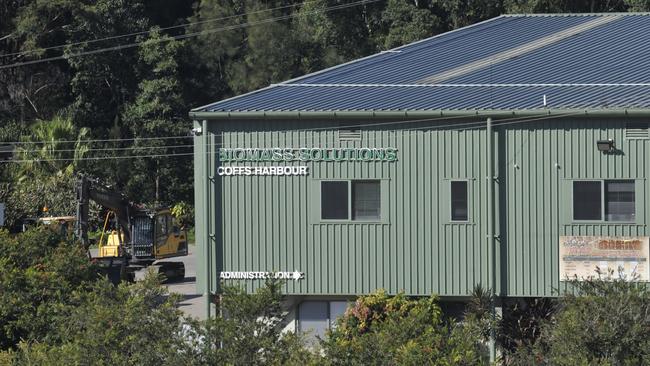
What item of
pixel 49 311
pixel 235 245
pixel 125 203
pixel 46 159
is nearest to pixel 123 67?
pixel 46 159

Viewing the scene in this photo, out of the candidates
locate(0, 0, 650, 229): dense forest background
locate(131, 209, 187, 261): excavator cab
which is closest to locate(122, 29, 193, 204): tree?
locate(0, 0, 650, 229): dense forest background

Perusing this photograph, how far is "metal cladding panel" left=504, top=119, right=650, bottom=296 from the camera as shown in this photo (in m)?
29.6

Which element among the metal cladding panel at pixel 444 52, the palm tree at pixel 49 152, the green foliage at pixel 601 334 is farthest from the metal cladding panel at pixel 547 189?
the palm tree at pixel 49 152

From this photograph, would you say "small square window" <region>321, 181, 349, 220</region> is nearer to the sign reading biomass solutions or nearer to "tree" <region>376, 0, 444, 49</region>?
the sign reading biomass solutions

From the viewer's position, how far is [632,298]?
1866 centimetres

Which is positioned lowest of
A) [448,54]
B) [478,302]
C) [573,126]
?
[478,302]

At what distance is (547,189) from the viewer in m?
30.0

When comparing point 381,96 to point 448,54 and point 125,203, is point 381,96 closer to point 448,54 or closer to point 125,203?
point 448,54

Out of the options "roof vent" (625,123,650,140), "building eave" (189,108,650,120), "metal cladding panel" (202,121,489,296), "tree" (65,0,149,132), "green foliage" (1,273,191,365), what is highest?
"tree" (65,0,149,132)

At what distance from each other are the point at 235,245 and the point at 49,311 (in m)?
6.04

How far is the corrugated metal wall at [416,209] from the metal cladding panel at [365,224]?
2 cm

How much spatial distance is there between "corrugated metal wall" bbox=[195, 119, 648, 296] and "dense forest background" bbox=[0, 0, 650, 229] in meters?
32.0

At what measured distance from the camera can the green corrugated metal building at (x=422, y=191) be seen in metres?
29.7

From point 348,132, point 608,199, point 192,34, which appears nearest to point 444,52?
point 348,132
